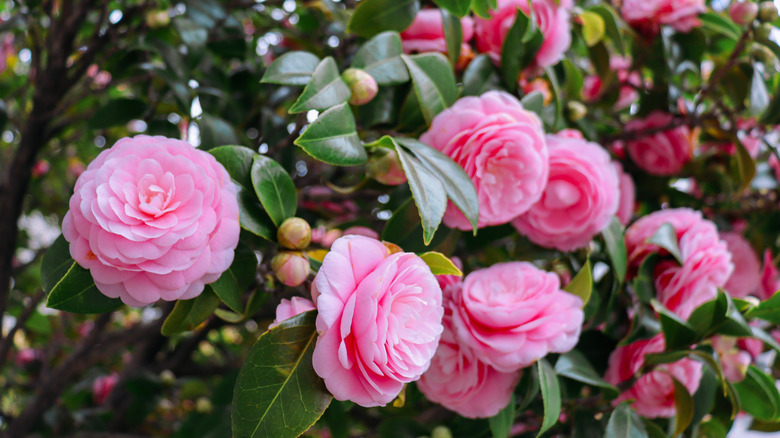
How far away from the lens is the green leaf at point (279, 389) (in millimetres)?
372

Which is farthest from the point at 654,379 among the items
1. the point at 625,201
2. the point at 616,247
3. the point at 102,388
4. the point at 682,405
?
the point at 102,388

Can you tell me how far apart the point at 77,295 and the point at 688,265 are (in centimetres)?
57

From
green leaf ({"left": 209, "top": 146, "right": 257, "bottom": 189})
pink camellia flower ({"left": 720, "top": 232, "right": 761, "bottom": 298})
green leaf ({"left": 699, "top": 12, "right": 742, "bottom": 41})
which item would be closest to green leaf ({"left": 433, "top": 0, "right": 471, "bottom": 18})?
green leaf ({"left": 209, "top": 146, "right": 257, "bottom": 189})

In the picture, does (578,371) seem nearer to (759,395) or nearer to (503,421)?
(503,421)

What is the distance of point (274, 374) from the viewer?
1.25ft

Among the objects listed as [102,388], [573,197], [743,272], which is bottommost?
[102,388]

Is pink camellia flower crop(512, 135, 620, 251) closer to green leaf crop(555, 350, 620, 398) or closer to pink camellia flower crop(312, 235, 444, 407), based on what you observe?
green leaf crop(555, 350, 620, 398)

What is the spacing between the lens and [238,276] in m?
0.44

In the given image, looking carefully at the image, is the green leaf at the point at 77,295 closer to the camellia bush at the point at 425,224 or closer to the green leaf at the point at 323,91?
the camellia bush at the point at 425,224

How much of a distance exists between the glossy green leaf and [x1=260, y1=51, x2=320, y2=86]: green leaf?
0.46 ft

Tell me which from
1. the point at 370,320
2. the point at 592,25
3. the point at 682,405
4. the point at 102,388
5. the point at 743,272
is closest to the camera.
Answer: the point at 370,320

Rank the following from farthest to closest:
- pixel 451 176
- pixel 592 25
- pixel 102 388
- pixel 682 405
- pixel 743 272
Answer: pixel 102 388
pixel 743 272
pixel 592 25
pixel 682 405
pixel 451 176

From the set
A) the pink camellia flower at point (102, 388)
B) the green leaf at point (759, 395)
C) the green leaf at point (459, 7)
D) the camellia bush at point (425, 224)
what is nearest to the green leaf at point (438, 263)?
the camellia bush at point (425, 224)

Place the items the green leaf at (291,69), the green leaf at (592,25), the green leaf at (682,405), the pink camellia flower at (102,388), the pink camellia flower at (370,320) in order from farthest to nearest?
the pink camellia flower at (102,388), the green leaf at (592,25), the green leaf at (682,405), the green leaf at (291,69), the pink camellia flower at (370,320)
